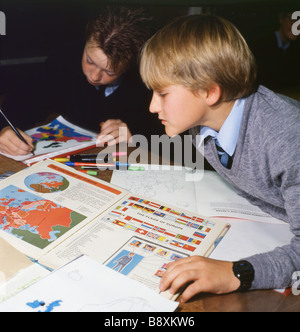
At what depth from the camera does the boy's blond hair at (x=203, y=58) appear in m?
0.73

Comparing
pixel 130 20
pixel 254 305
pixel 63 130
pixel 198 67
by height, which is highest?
pixel 130 20

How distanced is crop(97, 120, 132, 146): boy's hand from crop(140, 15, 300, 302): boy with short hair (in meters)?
0.26

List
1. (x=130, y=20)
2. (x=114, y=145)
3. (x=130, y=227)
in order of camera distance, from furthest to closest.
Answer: (x=130, y=20), (x=114, y=145), (x=130, y=227)

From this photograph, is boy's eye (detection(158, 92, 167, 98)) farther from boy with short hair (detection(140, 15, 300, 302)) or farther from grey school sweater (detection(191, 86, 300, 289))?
grey school sweater (detection(191, 86, 300, 289))

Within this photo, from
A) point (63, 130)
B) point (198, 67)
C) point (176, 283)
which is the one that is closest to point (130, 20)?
point (63, 130)

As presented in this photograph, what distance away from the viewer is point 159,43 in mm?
770

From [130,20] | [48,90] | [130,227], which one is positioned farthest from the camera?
[48,90]

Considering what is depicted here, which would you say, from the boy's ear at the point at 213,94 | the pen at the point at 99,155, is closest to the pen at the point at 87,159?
the pen at the point at 99,155

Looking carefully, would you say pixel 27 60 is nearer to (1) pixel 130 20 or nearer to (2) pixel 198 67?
(1) pixel 130 20

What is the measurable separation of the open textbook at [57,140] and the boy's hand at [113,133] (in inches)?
1.0

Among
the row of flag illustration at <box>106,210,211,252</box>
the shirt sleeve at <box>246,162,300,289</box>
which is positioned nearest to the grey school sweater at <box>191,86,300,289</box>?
the shirt sleeve at <box>246,162,300,289</box>

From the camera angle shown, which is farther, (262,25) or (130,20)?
(262,25)

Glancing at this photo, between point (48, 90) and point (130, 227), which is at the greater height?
point (48, 90)
